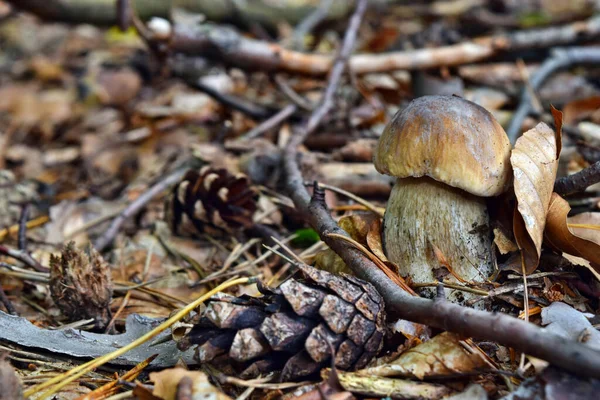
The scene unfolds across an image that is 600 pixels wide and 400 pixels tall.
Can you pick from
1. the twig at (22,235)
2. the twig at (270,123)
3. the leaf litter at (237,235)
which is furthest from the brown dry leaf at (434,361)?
the twig at (270,123)

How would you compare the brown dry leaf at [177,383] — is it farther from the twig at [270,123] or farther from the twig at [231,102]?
the twig at [231,102]

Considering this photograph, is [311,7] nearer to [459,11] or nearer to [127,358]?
[459,11]

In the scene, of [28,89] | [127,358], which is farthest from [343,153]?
[28,89]

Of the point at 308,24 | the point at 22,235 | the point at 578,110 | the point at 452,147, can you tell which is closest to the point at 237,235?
the point at 22,235

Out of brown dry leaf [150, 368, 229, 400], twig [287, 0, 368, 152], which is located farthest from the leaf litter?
twig [287, 0, 368, 152]

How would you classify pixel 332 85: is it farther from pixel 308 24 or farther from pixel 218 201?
pixel 308 24

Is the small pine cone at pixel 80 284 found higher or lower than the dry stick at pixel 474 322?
lower

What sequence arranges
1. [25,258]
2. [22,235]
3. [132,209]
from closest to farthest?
[25,258] < [22,235] < [132,209]

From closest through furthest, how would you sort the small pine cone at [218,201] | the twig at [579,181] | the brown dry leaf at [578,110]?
the twig at [579,181], the small pine cone at [218,201], the brown dry leaf at [578,110]
